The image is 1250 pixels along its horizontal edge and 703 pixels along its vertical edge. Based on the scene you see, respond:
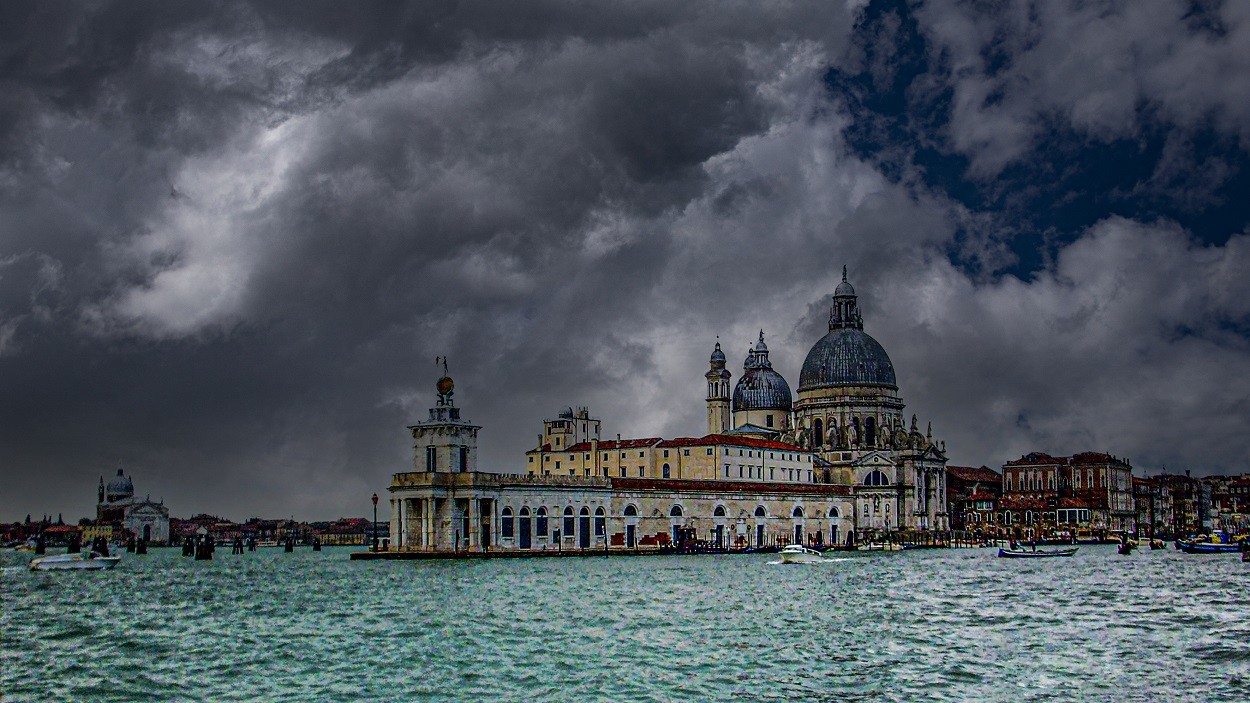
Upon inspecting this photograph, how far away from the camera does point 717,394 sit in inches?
4921

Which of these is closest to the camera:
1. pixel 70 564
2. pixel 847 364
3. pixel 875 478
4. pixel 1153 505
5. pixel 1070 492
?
pixel 70 564

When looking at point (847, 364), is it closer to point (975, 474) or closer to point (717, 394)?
point (717, 394)

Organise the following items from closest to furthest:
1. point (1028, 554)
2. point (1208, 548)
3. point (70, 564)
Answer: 1. point (70, 564)
2. point (1028, 554)
3. point (1208, 548)

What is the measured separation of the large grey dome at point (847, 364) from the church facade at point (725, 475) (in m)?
0.13

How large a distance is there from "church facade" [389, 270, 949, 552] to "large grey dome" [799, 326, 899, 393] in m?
0.13

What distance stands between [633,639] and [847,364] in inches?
3771

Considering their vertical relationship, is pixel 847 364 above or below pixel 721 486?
above

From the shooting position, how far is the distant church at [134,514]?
17825 cm

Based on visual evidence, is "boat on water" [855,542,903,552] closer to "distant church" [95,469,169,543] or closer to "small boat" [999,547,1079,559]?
"small boat" [999,547,1079,559]

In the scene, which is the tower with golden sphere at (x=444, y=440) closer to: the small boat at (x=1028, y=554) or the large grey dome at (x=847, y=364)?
the small boat at (x=1028, y=554)

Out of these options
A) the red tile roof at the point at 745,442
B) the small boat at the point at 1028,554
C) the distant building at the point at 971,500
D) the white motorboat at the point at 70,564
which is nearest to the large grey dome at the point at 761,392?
the red tile roof at the point at 745,442

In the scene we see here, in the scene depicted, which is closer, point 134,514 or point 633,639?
point 633,639

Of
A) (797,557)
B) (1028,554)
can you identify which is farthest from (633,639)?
(1028,554)

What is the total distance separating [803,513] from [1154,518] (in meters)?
67.5
